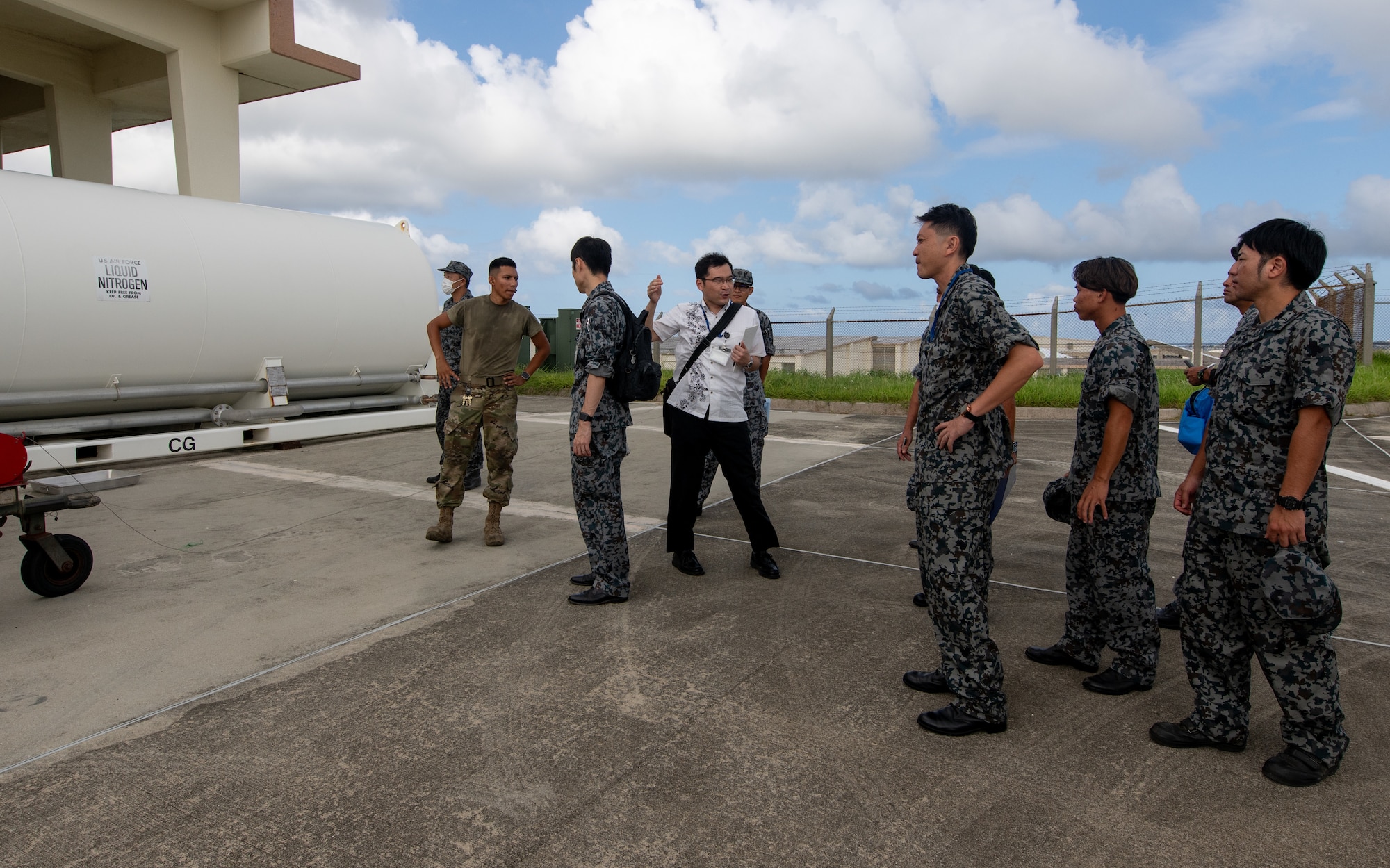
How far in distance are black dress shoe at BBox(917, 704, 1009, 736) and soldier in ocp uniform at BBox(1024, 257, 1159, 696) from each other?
61 cm

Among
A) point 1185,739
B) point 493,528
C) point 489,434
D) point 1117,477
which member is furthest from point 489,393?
point 1185,739

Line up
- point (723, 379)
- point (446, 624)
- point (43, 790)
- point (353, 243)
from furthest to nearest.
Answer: point (353, 243)
point (723, 379)
point (446, 624)
point (43, 790)

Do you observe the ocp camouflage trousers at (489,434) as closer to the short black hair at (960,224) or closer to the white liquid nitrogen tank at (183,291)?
the short black hair at (960,224)

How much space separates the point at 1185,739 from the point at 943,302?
A: 1.69 meters

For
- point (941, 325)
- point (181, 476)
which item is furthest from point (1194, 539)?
point (181, 476)

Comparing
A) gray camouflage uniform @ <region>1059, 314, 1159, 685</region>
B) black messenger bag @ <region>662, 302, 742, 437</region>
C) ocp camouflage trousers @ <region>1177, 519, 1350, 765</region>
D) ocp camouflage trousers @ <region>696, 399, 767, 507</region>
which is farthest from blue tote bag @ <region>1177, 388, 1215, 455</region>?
ocp camouflage trousers @ <region>696, 399, 767, 507</region>

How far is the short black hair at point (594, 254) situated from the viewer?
455cm

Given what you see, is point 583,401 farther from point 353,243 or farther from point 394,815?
point 353,243

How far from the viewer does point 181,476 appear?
27.1ft

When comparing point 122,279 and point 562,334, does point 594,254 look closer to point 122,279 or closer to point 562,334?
point 122,279

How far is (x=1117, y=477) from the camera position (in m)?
3.34

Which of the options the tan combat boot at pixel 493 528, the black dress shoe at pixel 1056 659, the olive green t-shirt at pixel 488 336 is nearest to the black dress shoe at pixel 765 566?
the black dress shoe at pixel 1056 659

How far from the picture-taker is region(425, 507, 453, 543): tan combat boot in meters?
5.70

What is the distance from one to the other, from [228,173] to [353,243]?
12.1 ft
